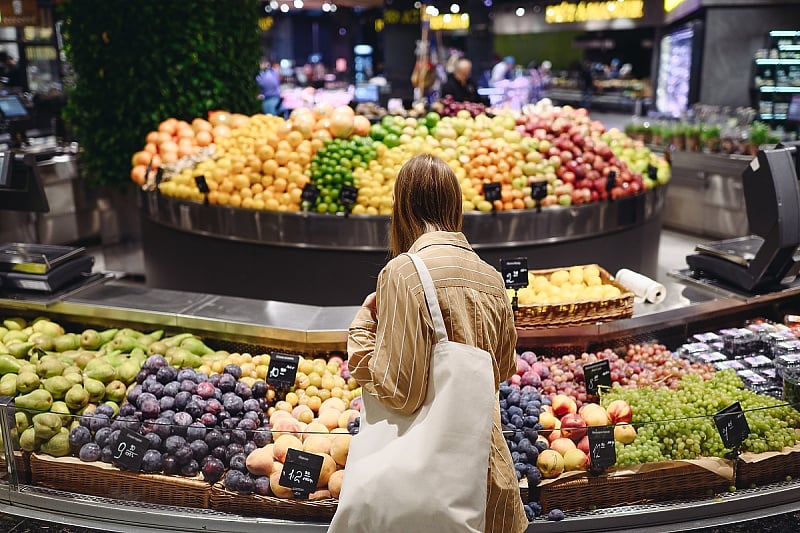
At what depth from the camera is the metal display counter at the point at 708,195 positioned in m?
8.27

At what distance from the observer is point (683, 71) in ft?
45.7

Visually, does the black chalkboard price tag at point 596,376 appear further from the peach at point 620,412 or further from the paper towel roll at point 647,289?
the paper towel roll at point 647,289

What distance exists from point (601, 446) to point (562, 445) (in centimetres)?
13

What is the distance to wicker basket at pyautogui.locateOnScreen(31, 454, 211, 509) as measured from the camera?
266 cm

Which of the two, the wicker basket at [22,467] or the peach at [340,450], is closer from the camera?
the peach at [340,450]

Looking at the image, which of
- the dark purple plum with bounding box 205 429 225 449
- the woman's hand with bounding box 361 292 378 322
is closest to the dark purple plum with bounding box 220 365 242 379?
the dark purple plum with bounding box 205 429 225 449

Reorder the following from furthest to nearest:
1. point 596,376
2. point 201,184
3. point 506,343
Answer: point 201,184 < point 596,376 < point 506,343

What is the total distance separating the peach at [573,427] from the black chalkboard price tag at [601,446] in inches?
1.5

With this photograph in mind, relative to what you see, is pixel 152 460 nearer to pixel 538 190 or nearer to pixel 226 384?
pixel 226 384

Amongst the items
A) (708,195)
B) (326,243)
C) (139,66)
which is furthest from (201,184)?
(708,195)

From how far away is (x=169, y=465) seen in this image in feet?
8.74

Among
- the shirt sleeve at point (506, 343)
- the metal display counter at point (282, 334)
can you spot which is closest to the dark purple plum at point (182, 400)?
the metal display counter at point (282, 334)

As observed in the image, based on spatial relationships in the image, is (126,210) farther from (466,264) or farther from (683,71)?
(683,71)

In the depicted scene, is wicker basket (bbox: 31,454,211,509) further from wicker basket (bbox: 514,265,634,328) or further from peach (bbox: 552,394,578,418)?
wicker basket (bbox: 514,265,634,328)
